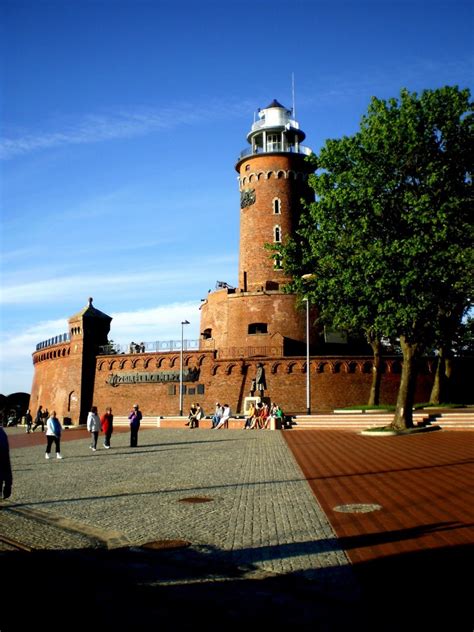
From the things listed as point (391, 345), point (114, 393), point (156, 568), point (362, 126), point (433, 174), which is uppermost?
point (362, 126)

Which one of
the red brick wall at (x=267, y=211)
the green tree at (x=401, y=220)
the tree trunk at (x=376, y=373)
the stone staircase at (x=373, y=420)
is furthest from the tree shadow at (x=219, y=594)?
the red brick wall at (x=267, y=211)

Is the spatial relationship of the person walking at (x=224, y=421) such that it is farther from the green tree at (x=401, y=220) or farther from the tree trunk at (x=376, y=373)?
the green tree at (x=401, y=220)

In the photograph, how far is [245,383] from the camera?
43.6 metres

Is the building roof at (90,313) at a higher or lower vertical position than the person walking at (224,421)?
higher

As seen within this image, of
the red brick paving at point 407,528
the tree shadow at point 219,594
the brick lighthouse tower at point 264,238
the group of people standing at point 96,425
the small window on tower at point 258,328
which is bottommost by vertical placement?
the tree shadow at point 219,594

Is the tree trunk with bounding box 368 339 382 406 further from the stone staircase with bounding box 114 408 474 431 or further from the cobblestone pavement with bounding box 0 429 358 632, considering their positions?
the cobblestone pavement with bounding box 0 429 358 632

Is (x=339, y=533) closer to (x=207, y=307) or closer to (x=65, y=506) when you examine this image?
(x=65, y=506)

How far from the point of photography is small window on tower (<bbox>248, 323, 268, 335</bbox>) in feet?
155

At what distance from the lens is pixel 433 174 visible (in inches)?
937

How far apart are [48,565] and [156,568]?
1288 millimetres

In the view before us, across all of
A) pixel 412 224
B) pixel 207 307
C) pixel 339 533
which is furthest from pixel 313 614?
pixel 207 307

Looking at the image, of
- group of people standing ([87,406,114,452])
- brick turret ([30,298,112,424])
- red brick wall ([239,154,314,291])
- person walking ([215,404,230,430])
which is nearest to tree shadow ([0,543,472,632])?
group of people standing ([87,406,114,452])

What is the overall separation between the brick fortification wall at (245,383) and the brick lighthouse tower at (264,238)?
7.77 ft

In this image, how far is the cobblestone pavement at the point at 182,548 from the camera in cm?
538
